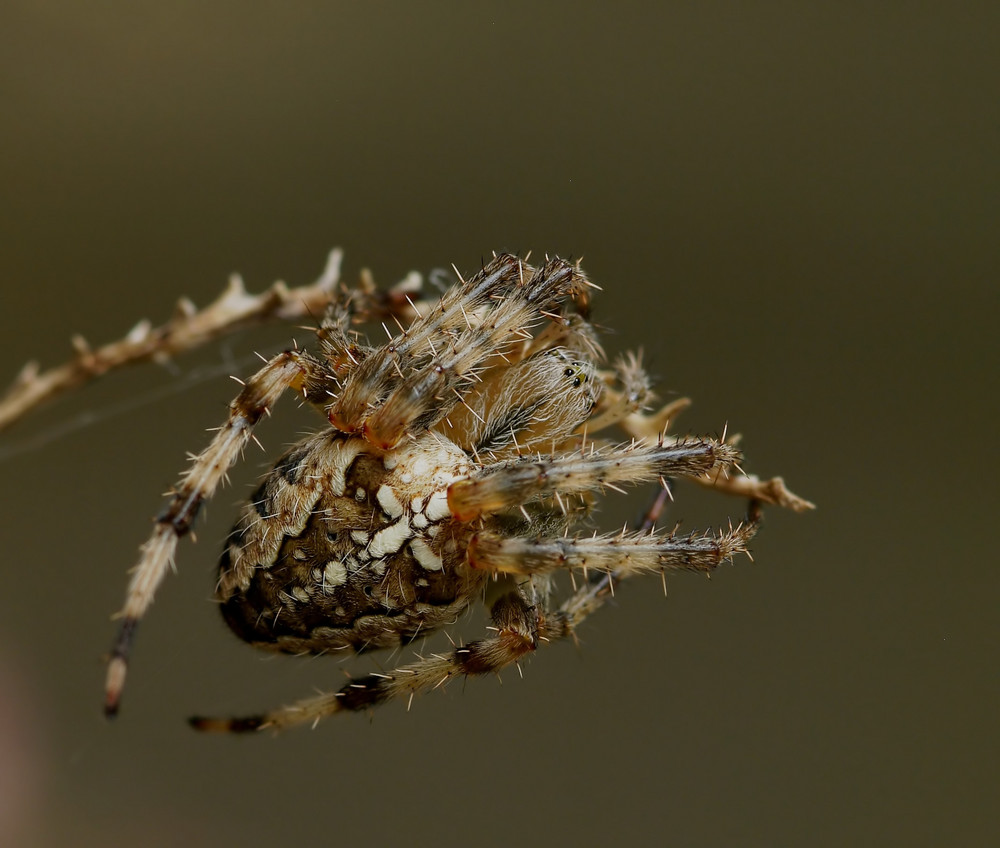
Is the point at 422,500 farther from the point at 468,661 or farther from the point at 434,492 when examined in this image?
the point at 468,661

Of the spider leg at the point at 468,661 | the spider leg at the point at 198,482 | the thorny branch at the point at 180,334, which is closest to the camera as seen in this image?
the spider leg at the point at 198,482

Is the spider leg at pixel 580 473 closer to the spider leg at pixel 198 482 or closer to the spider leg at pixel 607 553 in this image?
the spider leg at pixel 607 553

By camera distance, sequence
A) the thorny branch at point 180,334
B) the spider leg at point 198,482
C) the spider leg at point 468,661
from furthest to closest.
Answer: the thorny branch at point 180,334 → the spider leg at point 468,661 → the spider leg at point 198,482

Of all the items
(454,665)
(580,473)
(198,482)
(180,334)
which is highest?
(180,334)

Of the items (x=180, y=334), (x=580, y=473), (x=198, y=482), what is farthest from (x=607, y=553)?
(x=180, y=334)

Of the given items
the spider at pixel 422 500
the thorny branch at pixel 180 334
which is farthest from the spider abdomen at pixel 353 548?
the thorny branch at pixel 180 334

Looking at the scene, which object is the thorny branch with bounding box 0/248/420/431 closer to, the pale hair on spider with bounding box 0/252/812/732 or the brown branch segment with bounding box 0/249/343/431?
the brown branch segment with bounding box 0/249/343/431

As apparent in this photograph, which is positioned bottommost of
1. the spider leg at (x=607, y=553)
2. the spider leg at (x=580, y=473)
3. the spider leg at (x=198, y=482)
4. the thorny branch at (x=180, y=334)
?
the spider leg at (x=607, y=553)

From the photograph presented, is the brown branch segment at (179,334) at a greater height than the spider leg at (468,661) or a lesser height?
greater
